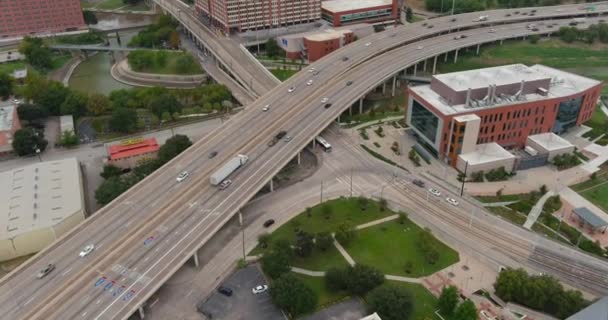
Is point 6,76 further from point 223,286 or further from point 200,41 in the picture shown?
point 223,286

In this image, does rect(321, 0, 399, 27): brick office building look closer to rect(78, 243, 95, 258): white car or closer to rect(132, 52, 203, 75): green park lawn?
rect(132, 52, 203, 75): green park lawn

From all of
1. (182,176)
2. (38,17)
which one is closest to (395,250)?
(182,176)

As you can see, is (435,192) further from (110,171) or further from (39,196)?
(39,196)

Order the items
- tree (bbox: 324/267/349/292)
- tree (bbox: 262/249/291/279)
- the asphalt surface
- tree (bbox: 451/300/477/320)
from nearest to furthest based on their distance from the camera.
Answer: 1. tree (bbox: 451/300/477/320)
2. the asphalt surface
3. tree (bbox: 324/267/349/292)
4. tree (bbox: 262/249/291/279)

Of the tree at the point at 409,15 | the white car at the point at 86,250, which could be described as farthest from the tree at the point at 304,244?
the tree at the point at 409,15

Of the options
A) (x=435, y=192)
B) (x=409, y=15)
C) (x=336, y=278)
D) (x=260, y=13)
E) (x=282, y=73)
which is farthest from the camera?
(x=409, y=15)

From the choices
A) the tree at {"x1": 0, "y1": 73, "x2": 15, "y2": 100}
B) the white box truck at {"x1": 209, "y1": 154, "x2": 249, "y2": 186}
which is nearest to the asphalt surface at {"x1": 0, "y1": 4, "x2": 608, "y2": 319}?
the white box truck at {"x1": 209, "y1": 154, "x2": 249, "y2": 186}

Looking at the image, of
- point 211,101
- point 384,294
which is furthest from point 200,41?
point 384,294
